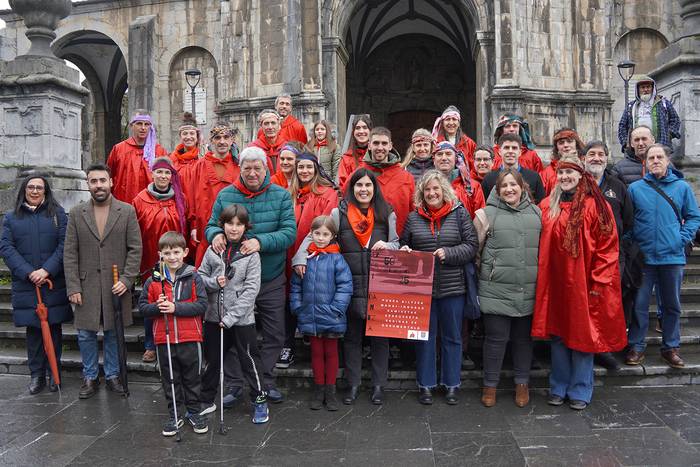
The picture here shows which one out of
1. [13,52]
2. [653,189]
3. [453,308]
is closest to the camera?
[453,308]

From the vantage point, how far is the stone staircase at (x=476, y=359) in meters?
4.86

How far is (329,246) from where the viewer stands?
4465 millimetres

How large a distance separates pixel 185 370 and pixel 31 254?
201cm

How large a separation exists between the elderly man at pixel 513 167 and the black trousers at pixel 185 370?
307 centimetres

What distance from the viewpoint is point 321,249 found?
445cm

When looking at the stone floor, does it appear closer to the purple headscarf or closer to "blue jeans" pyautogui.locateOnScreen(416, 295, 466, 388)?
"blue jeans" pyautogui.locateOnScreen(416, 295, 466, 388)

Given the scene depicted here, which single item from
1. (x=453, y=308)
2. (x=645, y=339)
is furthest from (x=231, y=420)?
(x=645, y=339)

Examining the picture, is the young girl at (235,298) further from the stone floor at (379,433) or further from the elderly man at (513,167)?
the elderly man at (513,167)

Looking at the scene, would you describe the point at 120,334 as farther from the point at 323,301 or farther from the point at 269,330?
the point at 323,301

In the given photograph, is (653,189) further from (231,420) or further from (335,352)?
(231,420)

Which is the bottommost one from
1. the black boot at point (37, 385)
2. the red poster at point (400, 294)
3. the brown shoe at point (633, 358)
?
the black boot at point (37, 385)

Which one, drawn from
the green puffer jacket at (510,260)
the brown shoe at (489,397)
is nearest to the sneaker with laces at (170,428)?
the brown shoe at (489,397)

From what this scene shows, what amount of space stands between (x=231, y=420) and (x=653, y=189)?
4106 millimetres

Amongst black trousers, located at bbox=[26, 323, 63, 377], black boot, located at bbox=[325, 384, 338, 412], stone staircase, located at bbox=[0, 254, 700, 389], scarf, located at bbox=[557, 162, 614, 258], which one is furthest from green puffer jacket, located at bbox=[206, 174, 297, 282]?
scarf, located at bbox=[557, 162, 614, 258]
